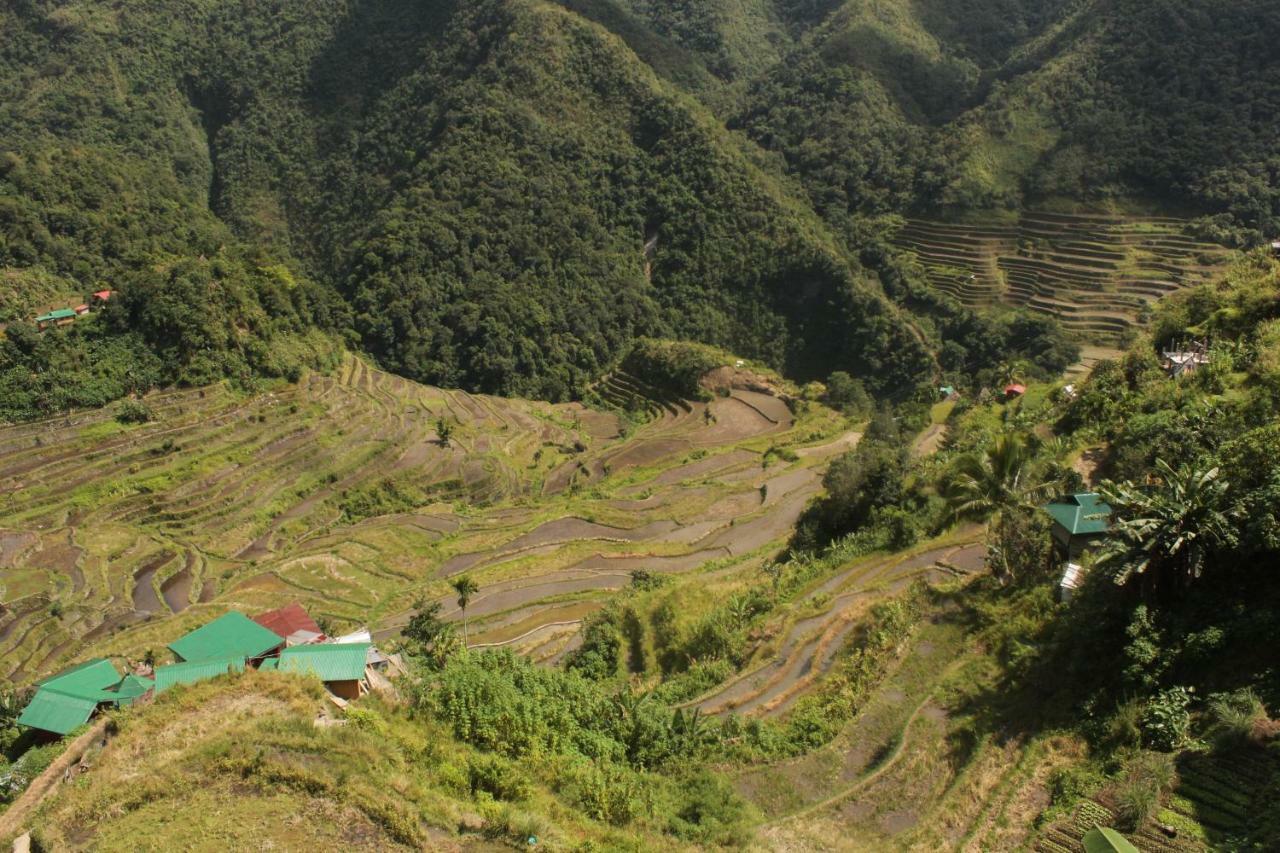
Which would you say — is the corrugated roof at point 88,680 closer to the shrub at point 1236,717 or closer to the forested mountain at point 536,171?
the forested mountain at point 536,171

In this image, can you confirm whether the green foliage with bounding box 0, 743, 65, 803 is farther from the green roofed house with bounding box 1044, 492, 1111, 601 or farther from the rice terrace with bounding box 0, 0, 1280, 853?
the green roofed house with bounding box 1044, 492, 1111, 601

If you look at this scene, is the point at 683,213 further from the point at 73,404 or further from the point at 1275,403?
the point at 1275,403

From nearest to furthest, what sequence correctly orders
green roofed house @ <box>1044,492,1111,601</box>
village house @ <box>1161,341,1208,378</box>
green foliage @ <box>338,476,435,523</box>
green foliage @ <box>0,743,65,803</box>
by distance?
green roofed house @ <box>1044,492,1111,601</box> → green foliage @ <box>0,743,65,803</box> → village house @ <box>1161,341,1208,378</box> → green foliage @ <box>338,476,435,523</box>

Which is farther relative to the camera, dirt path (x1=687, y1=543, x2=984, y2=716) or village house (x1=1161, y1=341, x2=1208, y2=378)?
village house (x1=1161, y1=341, x2=1208, y2=378)

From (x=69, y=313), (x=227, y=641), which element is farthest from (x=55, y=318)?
(x=227, y=641)

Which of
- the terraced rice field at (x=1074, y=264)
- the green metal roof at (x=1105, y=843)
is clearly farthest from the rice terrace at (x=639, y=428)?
the terraced rice field at (x=1074, y=264)

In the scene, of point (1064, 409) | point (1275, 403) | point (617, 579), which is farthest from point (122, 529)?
point (1275, 403)

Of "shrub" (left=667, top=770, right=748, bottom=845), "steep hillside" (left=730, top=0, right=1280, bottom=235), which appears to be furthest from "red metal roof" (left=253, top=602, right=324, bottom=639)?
"steep hillside" (left=730, top=0, right=1280, bottom=235)
